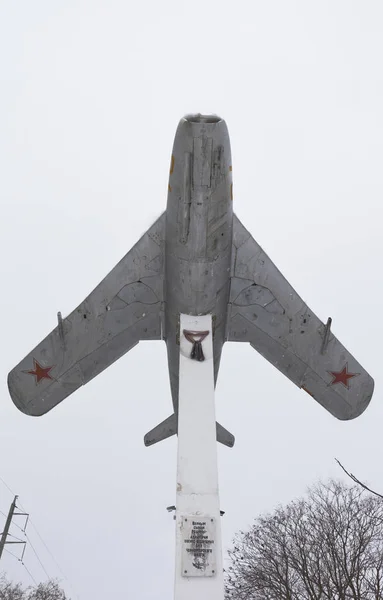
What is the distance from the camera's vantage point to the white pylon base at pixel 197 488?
18.4ft

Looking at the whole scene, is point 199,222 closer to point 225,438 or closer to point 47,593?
point 225,438

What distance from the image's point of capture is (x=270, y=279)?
350 inches

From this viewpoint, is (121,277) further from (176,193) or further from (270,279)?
(270,279)

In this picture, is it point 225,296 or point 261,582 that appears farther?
point 261,582

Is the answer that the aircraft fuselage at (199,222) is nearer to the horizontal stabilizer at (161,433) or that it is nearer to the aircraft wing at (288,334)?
the aircraft wing at (288,334)

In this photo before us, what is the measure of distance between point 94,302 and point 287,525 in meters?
14.7

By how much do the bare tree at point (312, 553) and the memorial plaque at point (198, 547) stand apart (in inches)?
423

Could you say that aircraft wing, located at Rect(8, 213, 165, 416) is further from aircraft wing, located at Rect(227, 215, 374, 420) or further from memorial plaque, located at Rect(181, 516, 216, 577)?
memorial plaque, located at Rect(181, 516, 216, 577)

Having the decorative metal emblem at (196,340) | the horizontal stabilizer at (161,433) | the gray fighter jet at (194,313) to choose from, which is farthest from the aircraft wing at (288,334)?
the horizontal stabilizer at (161,433)

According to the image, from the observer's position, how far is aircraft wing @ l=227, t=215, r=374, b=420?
Result: 866 centimetres

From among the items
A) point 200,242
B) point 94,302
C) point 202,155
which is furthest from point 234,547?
point 202,155

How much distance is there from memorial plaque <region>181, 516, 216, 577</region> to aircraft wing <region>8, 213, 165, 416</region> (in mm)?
4164

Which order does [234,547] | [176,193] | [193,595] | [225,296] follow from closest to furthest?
[193,595]
[176,193]
[225,296]
[234,547]

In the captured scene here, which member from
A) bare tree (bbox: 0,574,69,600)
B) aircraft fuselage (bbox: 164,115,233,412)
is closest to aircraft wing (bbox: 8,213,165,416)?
aircraft fuselage (bbox: 164,115,233,412)
